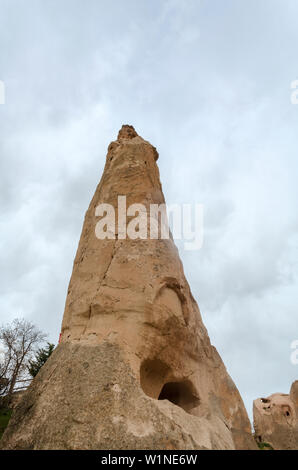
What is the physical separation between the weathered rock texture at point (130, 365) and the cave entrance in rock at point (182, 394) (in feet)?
0.06

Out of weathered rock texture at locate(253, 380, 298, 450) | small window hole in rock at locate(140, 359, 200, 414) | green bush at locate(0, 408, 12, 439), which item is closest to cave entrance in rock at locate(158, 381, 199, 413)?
small window hole in rock at locate(140, 359, 200, 414)

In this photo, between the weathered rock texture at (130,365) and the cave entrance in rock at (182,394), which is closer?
the weathered rock texture at (130,365)

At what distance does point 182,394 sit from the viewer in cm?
549

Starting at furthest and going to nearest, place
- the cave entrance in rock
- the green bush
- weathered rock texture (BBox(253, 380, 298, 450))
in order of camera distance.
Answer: the green bush
weathered rock texture (BBox(253, 380, 298, 450))
the cave entrance in rock

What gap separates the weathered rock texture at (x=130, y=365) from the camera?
3.71 m

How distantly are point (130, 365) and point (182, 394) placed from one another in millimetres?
1672

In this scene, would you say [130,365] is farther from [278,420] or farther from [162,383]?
[278,420]

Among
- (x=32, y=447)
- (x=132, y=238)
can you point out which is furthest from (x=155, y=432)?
(x=132, y=238)

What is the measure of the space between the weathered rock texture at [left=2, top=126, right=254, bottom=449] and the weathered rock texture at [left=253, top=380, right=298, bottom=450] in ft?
37.3

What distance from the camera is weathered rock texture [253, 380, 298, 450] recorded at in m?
14.7

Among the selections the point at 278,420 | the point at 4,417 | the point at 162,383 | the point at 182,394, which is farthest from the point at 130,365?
the point at 4,417

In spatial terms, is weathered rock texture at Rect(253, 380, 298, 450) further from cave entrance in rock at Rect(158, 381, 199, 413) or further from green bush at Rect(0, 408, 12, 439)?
green bush at Rect(0, 408, 12, 439)

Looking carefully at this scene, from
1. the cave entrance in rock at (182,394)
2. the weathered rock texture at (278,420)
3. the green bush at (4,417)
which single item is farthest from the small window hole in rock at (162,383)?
the green bush at (4,417)

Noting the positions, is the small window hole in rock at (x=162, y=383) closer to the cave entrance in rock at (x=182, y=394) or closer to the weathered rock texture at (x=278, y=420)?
the cave entrance in rock at (x=182, y=394)
